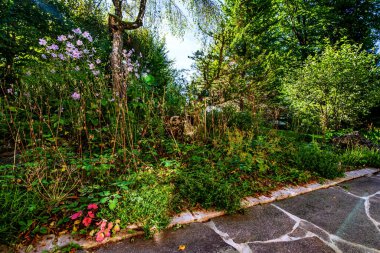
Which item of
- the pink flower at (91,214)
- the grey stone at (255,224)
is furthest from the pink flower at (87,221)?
the grey stone at (255,224)

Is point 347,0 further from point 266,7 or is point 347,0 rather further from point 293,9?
point 266,7

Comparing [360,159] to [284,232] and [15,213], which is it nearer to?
[284,232]

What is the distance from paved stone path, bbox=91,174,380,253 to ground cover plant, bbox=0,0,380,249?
0.54ft

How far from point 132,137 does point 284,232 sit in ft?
7.47

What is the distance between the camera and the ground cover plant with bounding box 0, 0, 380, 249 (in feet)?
5.81

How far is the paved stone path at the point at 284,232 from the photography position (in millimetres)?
1640

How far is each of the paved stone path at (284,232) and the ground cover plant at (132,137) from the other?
16cm

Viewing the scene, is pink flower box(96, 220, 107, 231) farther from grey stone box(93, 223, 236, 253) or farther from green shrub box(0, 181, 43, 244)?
green shrub box(0, 181, 43, 244)

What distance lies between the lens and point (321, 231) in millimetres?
1964

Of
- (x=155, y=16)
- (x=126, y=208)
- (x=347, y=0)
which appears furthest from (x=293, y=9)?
(x=126, y=208)

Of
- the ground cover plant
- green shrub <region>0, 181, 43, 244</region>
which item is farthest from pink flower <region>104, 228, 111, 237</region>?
green shrub <region>0, 181, 43, 244</region>

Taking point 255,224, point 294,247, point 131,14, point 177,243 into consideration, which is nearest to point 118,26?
point 131,14

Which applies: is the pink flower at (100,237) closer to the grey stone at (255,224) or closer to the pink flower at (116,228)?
the pink flower at (116,228)

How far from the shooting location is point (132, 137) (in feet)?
9.42
